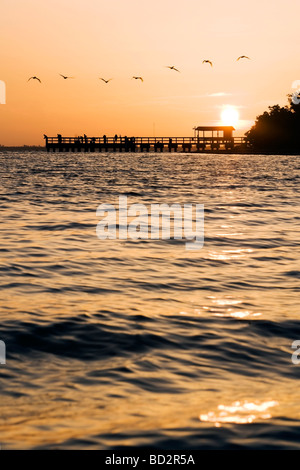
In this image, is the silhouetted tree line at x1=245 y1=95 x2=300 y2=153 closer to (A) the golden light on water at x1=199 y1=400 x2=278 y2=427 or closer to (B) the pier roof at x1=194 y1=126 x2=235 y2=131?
(B) the pier roof at x1=194 y1=126 x2=235 y2=131

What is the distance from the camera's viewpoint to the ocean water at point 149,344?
4.99 meters

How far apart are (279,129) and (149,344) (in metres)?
90.7

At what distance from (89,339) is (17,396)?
1.83m

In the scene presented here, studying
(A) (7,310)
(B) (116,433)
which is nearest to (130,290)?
(A) (7,310)

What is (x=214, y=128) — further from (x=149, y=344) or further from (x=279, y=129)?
(x=149, y=344)

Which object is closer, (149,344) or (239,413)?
(239,413)

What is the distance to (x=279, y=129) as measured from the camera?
3711 inches

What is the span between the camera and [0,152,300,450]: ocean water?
4.99 m

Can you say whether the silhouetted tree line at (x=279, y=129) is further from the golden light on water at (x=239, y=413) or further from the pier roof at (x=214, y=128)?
the golden light on water at (x=239, y=413)

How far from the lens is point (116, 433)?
4883 mm

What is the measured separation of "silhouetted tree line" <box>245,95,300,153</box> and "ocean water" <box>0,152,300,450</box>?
8039 centimetres

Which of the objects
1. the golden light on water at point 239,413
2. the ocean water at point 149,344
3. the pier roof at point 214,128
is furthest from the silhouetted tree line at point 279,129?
the golden light on water at point 239,413

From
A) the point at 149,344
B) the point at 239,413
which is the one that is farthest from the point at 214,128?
the point at 239,413

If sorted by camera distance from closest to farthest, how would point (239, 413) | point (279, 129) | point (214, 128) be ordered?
point (239, 413)
point (279, 129)
point (214, 128)
